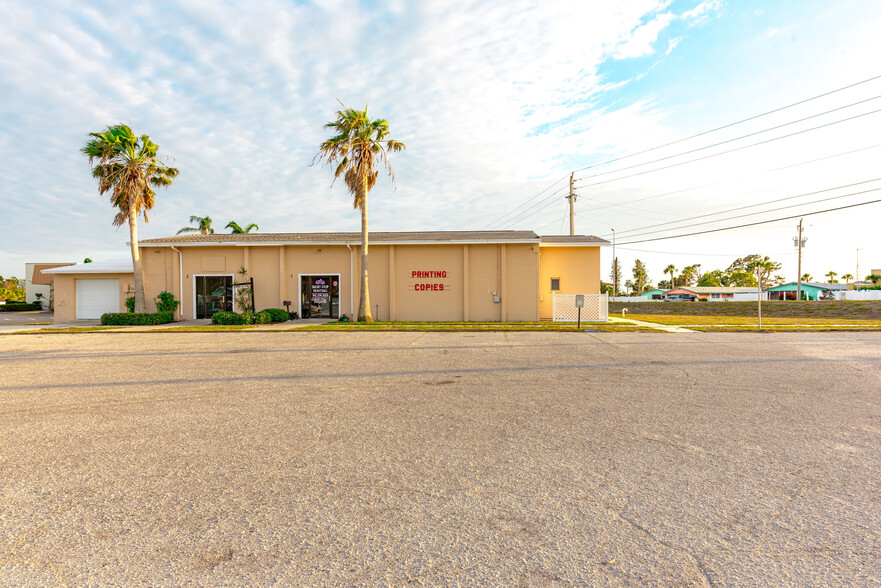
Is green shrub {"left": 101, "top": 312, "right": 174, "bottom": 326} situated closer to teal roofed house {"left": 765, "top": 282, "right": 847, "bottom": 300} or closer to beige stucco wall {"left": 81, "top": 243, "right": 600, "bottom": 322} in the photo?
beige stucco wall {"left": 81, "top": 243, "right": 600, "bottom": 322}

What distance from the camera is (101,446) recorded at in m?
4.09

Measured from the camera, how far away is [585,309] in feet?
67.4

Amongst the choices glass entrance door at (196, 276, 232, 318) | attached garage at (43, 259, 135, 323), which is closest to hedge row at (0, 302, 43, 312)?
attached garage at (43, 259, 135, 323)

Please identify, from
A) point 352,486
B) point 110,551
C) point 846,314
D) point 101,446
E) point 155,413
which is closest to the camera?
point 110,551

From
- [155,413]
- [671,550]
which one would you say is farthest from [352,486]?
[155,413]

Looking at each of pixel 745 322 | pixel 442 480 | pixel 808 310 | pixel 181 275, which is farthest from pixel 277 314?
pixel 808 310

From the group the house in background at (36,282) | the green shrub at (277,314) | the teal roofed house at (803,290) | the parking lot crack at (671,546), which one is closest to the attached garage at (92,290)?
the green shrub at (277,314)

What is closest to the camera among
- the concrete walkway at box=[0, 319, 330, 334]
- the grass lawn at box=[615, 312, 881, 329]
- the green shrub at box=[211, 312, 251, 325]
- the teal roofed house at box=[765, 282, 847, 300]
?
the concrete walkway at box=[0, 319, 330, 334]

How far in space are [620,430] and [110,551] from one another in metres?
4.26

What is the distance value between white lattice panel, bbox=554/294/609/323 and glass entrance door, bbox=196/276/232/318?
52.6ft

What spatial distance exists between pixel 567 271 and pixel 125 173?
70.3 feet

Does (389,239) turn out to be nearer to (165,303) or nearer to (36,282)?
(165,303)

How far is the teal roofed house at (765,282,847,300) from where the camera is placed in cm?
7761

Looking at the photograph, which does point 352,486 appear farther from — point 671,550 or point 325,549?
point 671,550
